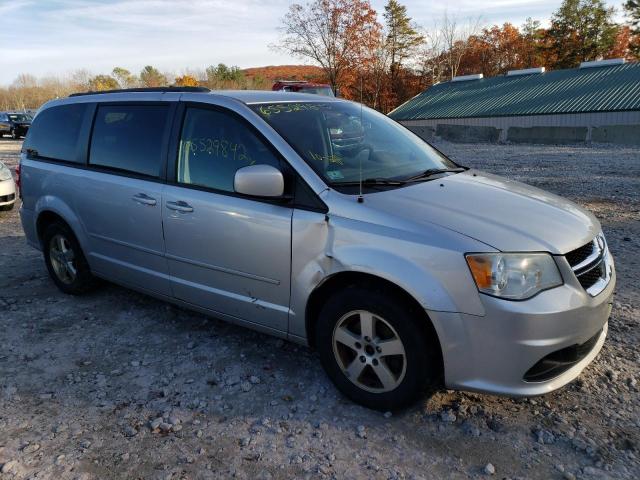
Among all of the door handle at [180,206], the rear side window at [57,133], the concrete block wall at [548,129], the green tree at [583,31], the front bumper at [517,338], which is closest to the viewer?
the front bumper at [517,338]

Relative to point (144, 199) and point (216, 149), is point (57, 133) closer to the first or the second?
point (144, 199)

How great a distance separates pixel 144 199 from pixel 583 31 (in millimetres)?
54621

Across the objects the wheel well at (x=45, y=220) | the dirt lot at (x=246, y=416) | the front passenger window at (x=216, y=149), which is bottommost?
the dirt lot at (x=246, y=416)

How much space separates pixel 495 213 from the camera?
2.85 metres

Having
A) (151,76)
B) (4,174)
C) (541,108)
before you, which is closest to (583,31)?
(541,108)

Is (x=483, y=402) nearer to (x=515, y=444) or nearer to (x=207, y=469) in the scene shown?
(x=515, y=444)

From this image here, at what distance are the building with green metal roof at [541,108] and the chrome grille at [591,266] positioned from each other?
2254cm

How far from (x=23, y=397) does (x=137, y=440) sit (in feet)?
3.32

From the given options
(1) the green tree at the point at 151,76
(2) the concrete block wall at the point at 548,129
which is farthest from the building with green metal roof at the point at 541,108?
(1) the green tree at the point at 151,76

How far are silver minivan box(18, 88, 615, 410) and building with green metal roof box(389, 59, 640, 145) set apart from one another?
2281 centimetres

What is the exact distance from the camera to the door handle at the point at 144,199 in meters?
3.75

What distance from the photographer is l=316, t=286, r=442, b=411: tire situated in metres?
2.71

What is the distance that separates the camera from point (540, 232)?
2.70 meters

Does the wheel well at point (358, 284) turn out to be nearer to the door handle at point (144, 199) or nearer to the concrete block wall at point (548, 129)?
the door handle at point (144, 199)
